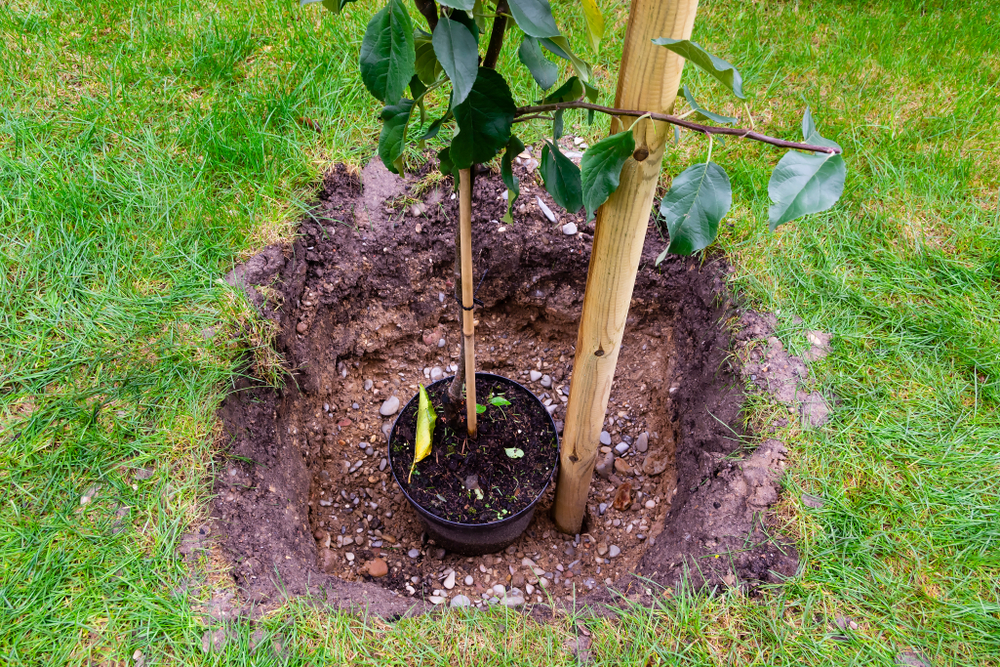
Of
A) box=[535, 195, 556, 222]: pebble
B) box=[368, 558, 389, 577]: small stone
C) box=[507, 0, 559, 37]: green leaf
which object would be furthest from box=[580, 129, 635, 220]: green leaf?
box=[368, 558, 389, 577]: small stone

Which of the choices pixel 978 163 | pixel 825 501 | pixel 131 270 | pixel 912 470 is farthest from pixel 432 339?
pixel 978 163

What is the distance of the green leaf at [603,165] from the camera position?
109cm

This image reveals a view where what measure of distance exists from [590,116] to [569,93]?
6cm

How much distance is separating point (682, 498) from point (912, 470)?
0.64 m

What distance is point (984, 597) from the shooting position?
5.11ft

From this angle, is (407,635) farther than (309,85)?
No

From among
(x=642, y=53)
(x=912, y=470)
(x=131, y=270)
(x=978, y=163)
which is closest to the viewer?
(x=642, y=53)

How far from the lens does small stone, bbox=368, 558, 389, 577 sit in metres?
2.00

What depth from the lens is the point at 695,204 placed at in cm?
104

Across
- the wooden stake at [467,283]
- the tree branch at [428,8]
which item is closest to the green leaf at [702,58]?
the tree branch at [428,8]

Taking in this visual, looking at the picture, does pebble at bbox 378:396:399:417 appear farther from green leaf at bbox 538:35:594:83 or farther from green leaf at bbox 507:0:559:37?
green leaf at bbox 507:0:559:37

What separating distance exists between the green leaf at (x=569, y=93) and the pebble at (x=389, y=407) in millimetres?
1454

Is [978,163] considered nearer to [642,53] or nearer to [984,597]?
[984,597]

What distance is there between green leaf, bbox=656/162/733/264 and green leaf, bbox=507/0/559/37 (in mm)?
320
